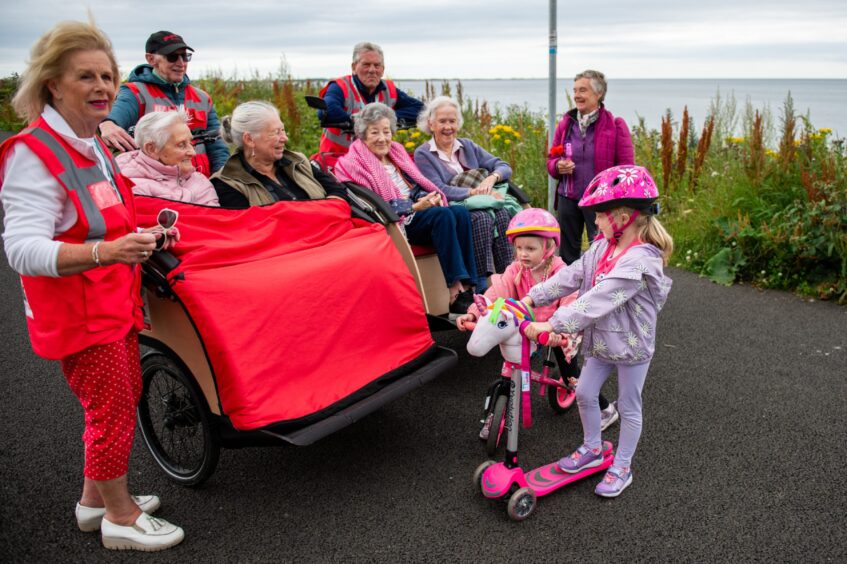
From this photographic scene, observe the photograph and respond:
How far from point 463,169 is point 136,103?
2.31 m

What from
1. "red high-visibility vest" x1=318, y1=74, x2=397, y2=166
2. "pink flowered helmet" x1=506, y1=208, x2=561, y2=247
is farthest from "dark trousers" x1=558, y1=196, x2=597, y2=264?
"pink flowered helmet" x1=506, y1=208, x2=561, y2=247

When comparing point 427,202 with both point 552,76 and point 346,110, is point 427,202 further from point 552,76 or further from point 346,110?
point 552,76

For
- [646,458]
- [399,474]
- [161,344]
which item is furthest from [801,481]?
[161,344]

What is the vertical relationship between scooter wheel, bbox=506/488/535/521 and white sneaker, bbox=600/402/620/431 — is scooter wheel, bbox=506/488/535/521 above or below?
above

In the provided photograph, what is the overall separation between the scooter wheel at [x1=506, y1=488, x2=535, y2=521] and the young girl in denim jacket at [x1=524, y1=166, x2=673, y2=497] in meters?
0.33

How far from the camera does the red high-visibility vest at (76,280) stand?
245cm

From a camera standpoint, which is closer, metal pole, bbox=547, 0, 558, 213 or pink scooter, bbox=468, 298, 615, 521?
pink scooter, bbox=468, 298, 615, 521

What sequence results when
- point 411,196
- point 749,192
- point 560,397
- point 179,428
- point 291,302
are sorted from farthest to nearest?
Answer: point 749,192 < point 411,196 < point 560,397 < point 179,428 < point 291,302

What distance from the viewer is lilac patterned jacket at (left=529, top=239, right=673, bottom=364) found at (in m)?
2.88

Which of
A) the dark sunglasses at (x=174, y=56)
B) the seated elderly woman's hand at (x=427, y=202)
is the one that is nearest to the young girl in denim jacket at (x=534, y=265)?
the seated elderly woman's hand at (x=427, y=202)

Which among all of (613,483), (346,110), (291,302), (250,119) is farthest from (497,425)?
(346,110)

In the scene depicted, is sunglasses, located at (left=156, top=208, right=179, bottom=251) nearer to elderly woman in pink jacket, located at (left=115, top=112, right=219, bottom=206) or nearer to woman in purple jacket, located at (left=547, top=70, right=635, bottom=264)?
elderly woman in pink jacket, located at (left=115, top=112, right=219, bottom=206)

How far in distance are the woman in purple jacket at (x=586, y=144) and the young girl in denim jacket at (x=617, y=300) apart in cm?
195

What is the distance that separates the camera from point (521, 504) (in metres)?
2.97
